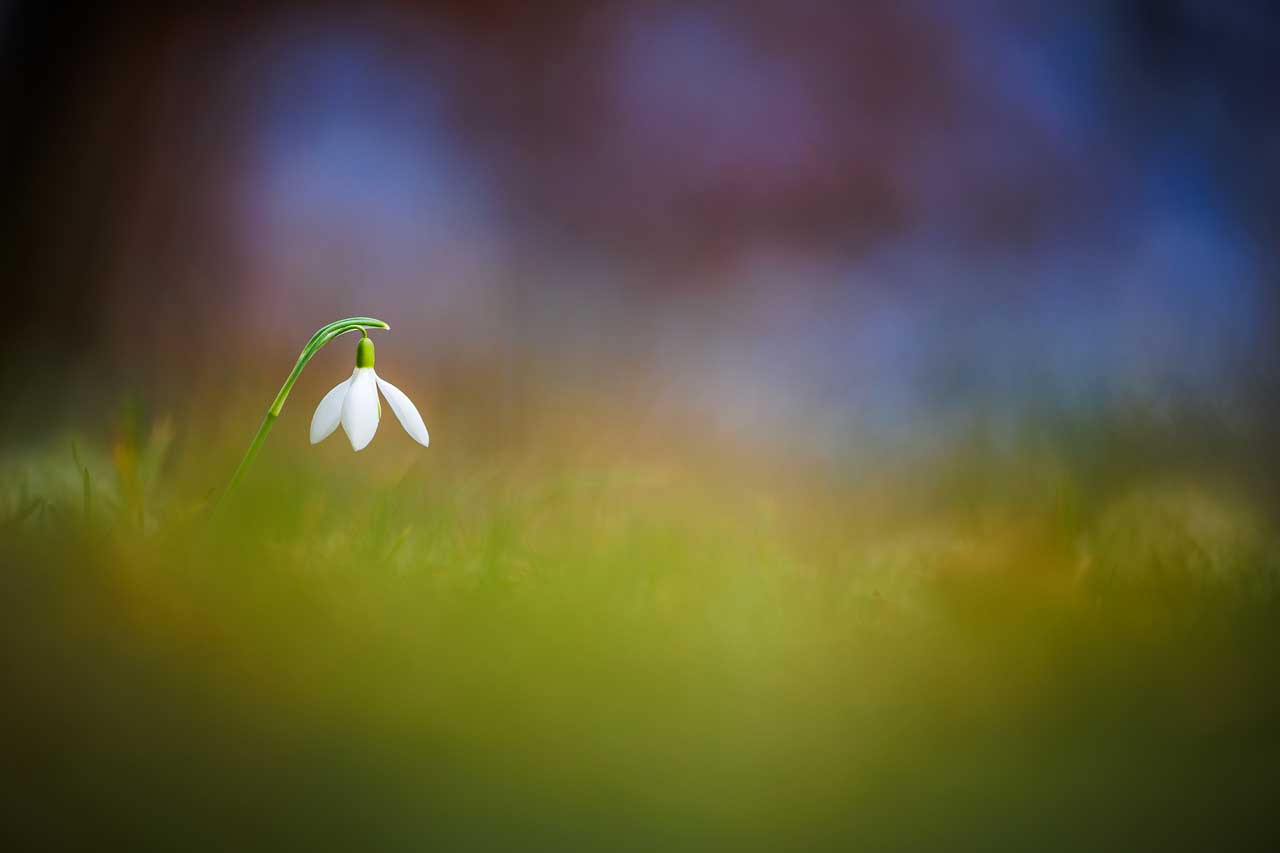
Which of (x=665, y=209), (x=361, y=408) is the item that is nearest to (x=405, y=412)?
(x=361, y=408)

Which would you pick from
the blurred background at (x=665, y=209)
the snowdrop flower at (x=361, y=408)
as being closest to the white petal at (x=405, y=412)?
the snowdrop flower at (x=361, y=408)

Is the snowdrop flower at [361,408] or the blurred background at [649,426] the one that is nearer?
the snowdrop flower at [361,408]

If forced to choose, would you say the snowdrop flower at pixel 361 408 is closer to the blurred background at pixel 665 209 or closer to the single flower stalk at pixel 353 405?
the single flower stalk at pixel 353 405

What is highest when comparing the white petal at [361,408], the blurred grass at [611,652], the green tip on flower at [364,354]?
the green tip on flower at [364,354]

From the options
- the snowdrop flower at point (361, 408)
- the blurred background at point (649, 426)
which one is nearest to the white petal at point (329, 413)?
the snowdrop flower at point (361, 408)

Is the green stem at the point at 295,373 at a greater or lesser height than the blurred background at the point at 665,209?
lesser

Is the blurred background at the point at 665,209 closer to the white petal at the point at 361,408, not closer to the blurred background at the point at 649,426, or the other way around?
the blurred background at the point at 649,426

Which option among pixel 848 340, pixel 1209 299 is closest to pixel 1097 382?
pixel 1209 299

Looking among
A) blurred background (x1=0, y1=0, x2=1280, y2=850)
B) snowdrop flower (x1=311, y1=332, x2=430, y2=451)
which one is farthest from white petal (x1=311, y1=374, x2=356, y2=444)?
blurred background (x1=0, y1=0, x2=1280, y2=850)
